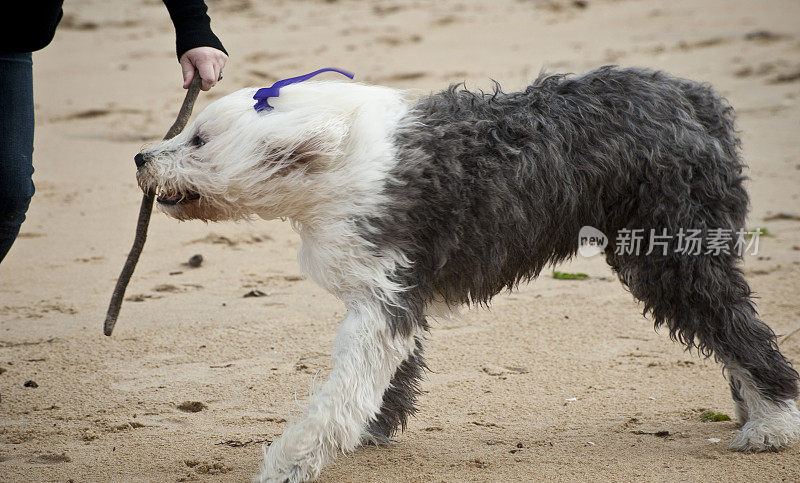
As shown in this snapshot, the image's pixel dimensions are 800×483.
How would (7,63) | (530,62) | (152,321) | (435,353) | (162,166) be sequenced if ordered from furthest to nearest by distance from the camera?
1. (530,62)
2. (152,321)
3. (435,353)
4. (7,63)
5. (162,166)

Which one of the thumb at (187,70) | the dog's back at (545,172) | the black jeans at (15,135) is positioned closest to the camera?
the dog's back at (545,172)

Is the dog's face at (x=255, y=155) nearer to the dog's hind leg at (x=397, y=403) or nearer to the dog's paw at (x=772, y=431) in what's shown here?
the dog's hind leg at (x=397, y=403)

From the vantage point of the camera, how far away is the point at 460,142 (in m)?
3.39

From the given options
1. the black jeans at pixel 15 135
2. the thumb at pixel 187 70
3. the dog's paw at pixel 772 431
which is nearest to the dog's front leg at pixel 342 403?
the thumb at pixel 187 70

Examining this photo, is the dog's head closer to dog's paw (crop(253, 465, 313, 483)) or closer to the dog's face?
the dog's face

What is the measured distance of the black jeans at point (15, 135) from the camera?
3512 millimetres

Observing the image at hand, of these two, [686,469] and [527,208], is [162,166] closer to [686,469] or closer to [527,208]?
[527,208]

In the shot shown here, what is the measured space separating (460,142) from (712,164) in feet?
3.37

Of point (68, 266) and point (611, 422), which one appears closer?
point (611, 422)

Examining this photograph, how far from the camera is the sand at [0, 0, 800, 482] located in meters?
3.65

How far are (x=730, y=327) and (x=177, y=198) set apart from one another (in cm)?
226

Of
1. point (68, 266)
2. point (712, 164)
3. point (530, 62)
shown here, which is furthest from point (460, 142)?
point (530, 62)

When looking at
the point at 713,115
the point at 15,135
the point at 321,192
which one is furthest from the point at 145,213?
the point at 713,115

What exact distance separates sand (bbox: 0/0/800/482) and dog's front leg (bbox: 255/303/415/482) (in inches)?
9.0
